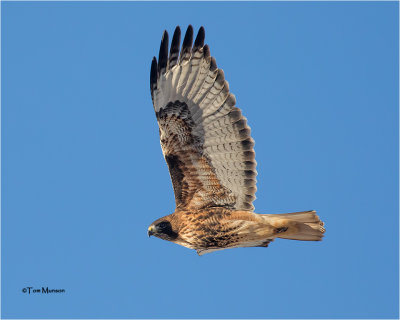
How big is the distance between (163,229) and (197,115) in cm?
162

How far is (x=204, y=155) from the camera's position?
10750 mm

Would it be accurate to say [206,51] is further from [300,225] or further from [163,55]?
[300,225]

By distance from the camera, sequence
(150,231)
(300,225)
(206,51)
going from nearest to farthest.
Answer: (206,51), (150,231), (300,225)

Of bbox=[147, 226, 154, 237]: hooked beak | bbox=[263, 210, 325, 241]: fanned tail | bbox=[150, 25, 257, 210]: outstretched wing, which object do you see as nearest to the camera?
bbox=[150, 25, 257, 210]: outstretched wing

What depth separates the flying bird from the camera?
1060cm

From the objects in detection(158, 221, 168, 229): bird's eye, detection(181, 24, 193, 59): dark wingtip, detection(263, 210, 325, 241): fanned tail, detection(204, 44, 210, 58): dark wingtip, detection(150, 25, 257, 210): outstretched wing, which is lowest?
detection(263, 210, 325, 241): fanned tail

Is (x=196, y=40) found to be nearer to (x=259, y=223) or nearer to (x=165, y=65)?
(x=165, y=65)

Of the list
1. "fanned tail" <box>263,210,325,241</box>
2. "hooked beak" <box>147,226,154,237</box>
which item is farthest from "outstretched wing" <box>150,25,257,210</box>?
"hooked beak" <box>147,226,154,237</box>

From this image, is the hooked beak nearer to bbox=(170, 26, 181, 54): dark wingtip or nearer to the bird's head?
the bird's head

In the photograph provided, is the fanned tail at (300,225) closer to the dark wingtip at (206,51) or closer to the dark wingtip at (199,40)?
the dark wingtip at (206,51)

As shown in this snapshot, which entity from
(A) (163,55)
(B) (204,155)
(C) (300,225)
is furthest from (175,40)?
(C) (300,225)

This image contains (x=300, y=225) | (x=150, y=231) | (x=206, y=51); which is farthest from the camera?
(x=300, y=225)

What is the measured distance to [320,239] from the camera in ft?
36.0

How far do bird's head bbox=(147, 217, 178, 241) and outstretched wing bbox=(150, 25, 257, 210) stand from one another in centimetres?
78
